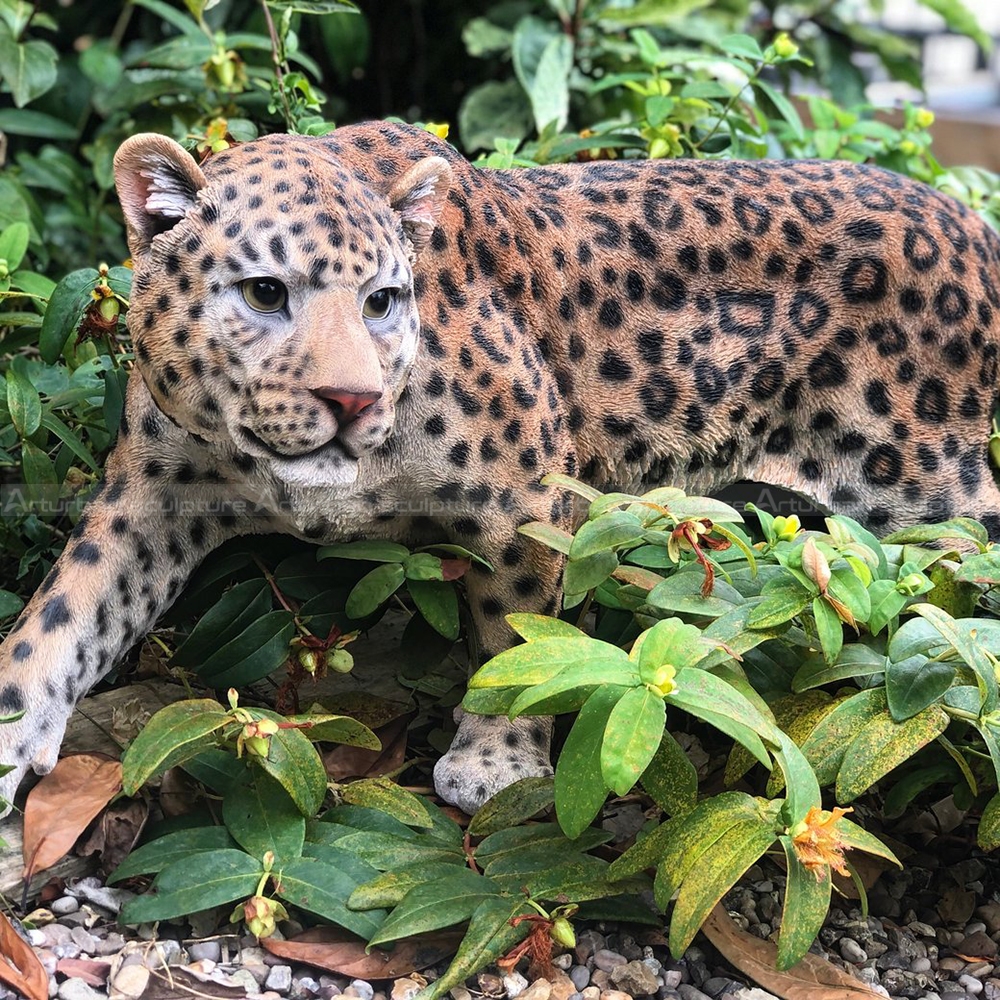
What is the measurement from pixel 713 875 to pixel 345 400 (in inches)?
44.5

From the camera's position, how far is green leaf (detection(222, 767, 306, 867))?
9.35ft

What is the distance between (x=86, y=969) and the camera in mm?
2652

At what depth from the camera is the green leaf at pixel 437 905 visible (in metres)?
2.65

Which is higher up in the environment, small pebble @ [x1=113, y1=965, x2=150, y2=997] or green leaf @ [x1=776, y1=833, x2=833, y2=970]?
green leaf @ [x1=776, y1=833, x2=833, y2=970]

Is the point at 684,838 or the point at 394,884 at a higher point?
the point at 684,838

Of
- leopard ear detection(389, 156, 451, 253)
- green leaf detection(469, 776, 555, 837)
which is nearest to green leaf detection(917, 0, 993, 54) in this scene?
leopard ear detection(389, 156, 451, 253)

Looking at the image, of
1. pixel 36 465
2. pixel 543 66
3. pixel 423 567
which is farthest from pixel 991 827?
pixel 543 66

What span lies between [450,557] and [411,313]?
67cm

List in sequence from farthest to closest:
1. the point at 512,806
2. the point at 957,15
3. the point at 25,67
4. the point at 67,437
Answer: the point at 957,15 < the point at 25,67 < the point at 67,437 < the point at 512,806

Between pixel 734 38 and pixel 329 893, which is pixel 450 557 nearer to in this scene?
pixel 329 893

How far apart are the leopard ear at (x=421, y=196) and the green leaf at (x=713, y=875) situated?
143 centimetres

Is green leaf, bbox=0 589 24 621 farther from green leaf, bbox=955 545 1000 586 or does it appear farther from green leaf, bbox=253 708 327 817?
green leaf, bbox=955 545 1000 586

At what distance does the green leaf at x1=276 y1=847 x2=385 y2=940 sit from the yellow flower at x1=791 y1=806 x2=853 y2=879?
0.82 metres

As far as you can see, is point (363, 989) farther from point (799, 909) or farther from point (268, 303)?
point (268, 303)
